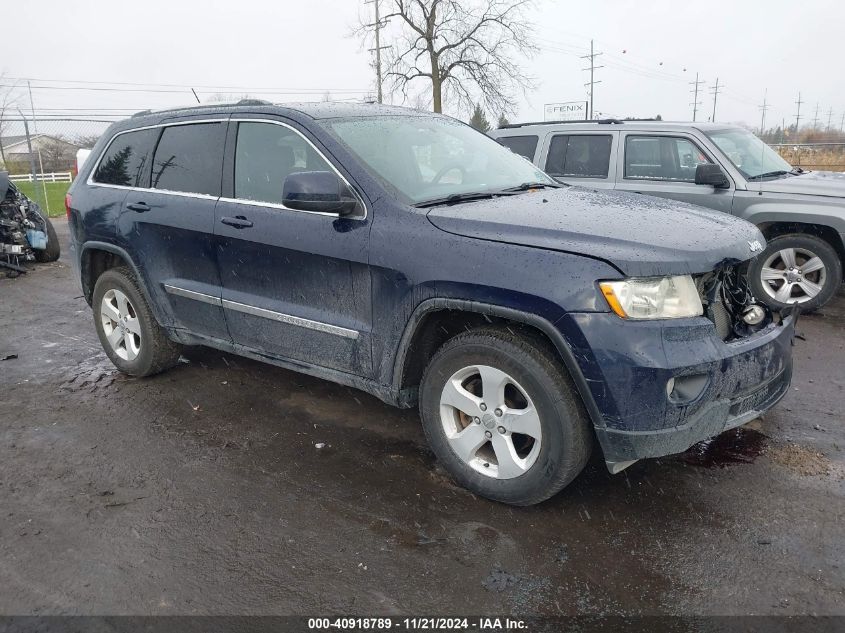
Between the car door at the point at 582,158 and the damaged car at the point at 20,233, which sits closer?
the car door at the point at 582,158

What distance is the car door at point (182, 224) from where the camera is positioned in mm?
4129

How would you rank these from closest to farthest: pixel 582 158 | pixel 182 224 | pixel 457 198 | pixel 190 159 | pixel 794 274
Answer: pixel 457 198 → pixel 182 224 → pixel 190 159 → pixel 794 274 → pixel 582 158

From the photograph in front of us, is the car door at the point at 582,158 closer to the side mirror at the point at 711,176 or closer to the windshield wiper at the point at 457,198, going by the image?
the side mirror at the point at 711,176

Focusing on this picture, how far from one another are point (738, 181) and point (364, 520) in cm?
543

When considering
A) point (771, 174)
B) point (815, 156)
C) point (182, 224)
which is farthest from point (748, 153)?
point (815, 156)

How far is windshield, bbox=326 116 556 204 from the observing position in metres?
3.56

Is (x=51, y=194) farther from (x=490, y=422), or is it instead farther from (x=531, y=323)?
(x=531, y=323)

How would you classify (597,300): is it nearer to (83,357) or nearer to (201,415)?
(201,415)

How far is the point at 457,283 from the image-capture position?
9.86ft

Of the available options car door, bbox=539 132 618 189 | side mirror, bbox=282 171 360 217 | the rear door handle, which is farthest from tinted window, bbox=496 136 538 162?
side mirror, bbox=282 171 360 217

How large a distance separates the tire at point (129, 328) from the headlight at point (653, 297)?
3.39 m

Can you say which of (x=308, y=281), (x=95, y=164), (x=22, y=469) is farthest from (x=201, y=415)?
(x=95, y=164)

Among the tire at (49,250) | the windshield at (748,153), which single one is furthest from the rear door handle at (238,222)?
the tire at (49,250)

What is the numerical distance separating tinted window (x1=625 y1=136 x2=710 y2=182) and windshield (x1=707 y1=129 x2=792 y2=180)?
10.3 inches
